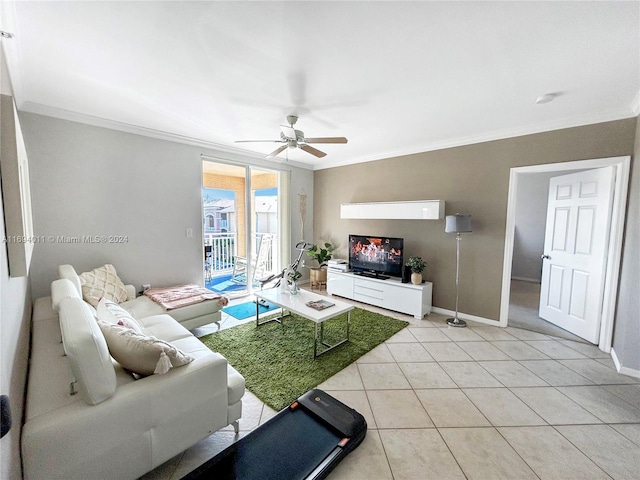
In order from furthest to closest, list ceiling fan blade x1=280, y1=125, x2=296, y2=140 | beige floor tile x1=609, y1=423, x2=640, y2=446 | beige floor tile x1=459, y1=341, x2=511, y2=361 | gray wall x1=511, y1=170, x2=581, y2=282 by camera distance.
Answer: gray wall x1=511, y1=170, x2=581, y2=282 < beige floor tile x1=459, y1=341, x2=511, y2=361 < ceiling fan blade x1=280, y1=125, x2=296, y2=140 < beige floor tile x1=609, y1=423, x2=640, y2=446

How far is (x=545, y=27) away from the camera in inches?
59.1

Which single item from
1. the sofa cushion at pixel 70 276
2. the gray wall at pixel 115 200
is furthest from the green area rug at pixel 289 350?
the gray wall at pixel 115 200

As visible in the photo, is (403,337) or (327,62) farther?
(403,337)

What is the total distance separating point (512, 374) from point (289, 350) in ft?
7.04

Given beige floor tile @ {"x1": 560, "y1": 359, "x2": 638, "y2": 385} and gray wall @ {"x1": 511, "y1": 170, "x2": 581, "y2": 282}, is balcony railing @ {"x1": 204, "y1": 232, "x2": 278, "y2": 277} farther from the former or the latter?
gray wall @ {"x1": 511, "y1": 170, "x2": 581, "y2": 282}

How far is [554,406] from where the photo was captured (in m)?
1.99

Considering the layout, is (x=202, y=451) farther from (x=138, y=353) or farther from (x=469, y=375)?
(x=469, y=375)

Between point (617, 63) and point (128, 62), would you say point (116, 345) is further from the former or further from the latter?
point (617, 63)

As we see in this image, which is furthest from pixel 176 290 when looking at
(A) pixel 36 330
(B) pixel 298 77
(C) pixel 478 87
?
(C) pixel 478 87

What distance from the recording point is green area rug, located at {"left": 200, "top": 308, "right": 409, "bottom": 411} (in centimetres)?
217

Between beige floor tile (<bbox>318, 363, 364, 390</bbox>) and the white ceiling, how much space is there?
2.54m

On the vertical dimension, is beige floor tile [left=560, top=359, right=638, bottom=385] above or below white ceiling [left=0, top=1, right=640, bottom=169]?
below

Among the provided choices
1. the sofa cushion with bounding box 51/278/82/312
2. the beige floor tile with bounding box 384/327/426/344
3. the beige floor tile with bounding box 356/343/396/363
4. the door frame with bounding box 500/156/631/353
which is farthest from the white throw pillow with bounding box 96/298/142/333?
the door frame with bounding box 500/156/631/353

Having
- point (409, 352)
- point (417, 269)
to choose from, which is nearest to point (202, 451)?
point (409, 352)
